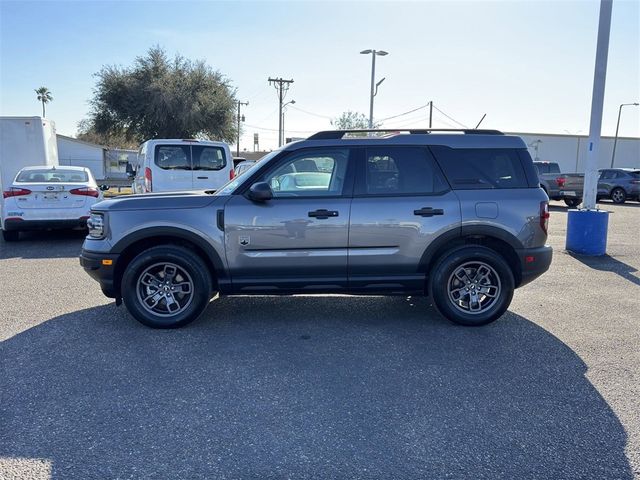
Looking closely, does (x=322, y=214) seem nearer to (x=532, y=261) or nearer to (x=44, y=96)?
(x=532, y=261)

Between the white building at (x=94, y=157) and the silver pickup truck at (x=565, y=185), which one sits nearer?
the silver pickup truck at (x=565, y=185)

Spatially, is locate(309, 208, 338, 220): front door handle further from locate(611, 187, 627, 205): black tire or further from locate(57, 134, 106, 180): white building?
locate(57, 134, 106, 180): white building

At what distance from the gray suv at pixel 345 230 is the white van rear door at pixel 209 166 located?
5258mm

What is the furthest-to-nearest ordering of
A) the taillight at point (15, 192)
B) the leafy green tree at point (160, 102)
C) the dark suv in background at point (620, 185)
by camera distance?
the leafy green tree at point (160, 102), the dark suv in background at point (620, 185), the taillight at point (15, 192)

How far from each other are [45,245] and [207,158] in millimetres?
3677

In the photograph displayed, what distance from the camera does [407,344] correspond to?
186 inches

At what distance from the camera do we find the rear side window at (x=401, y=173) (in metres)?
5.15

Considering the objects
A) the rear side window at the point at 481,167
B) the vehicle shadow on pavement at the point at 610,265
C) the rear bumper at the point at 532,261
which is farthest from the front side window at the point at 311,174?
the vehicle shadow on pavement at the point at 610,265

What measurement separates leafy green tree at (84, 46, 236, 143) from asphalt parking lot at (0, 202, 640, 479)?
2590 centimetres

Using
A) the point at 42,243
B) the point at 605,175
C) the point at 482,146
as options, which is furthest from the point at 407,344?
the point at 605,175

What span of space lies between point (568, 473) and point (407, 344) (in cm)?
203

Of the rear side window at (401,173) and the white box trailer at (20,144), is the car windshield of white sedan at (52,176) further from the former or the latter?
the rear side window at (401,173)

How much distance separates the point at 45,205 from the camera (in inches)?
385

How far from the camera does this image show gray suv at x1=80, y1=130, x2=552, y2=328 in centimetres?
500
